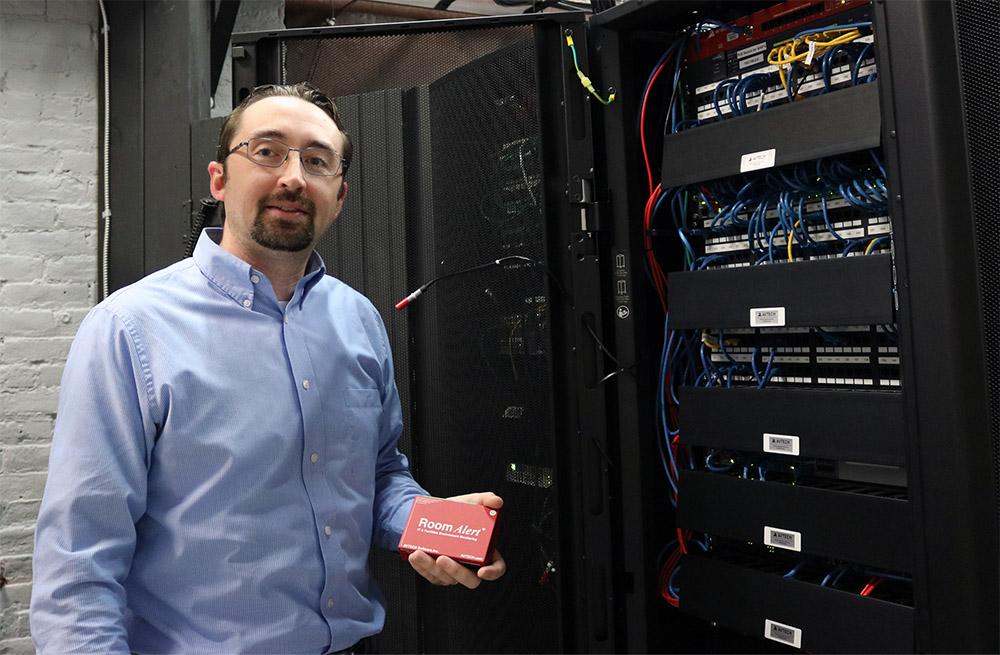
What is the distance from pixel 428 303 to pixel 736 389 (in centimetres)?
70

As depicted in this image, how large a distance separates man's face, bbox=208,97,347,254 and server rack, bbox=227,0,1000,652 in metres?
0.56

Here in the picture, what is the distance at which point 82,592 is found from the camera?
0.87 meters

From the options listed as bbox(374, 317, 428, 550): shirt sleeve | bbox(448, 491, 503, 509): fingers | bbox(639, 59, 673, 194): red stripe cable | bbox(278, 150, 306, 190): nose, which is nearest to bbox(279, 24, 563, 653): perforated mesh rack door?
bbox(639, 59, 673, 194): red stripe cable

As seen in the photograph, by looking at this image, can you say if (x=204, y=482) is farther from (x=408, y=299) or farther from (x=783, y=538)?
(x=783, y=538)

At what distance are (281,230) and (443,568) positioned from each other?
49 centimetres

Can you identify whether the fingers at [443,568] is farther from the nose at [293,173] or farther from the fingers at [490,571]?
the nose at [293,173]

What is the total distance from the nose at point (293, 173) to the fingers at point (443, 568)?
0.51 m

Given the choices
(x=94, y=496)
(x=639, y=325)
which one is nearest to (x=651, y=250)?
(x=639, y=325)

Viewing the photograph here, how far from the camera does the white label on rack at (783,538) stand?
1321mm

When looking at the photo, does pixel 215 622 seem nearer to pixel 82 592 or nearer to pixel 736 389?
pixel 82 592

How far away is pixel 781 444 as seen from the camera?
1.35 metres

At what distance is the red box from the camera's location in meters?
1.03

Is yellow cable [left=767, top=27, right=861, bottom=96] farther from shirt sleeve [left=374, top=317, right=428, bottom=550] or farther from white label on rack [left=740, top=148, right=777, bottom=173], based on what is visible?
shirt sleeve [left=374, top=317, right=428, bottom=550]

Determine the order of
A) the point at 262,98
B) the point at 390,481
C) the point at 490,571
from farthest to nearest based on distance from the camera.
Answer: the point at 390,481, the point at 262,98, the point at 490,571
